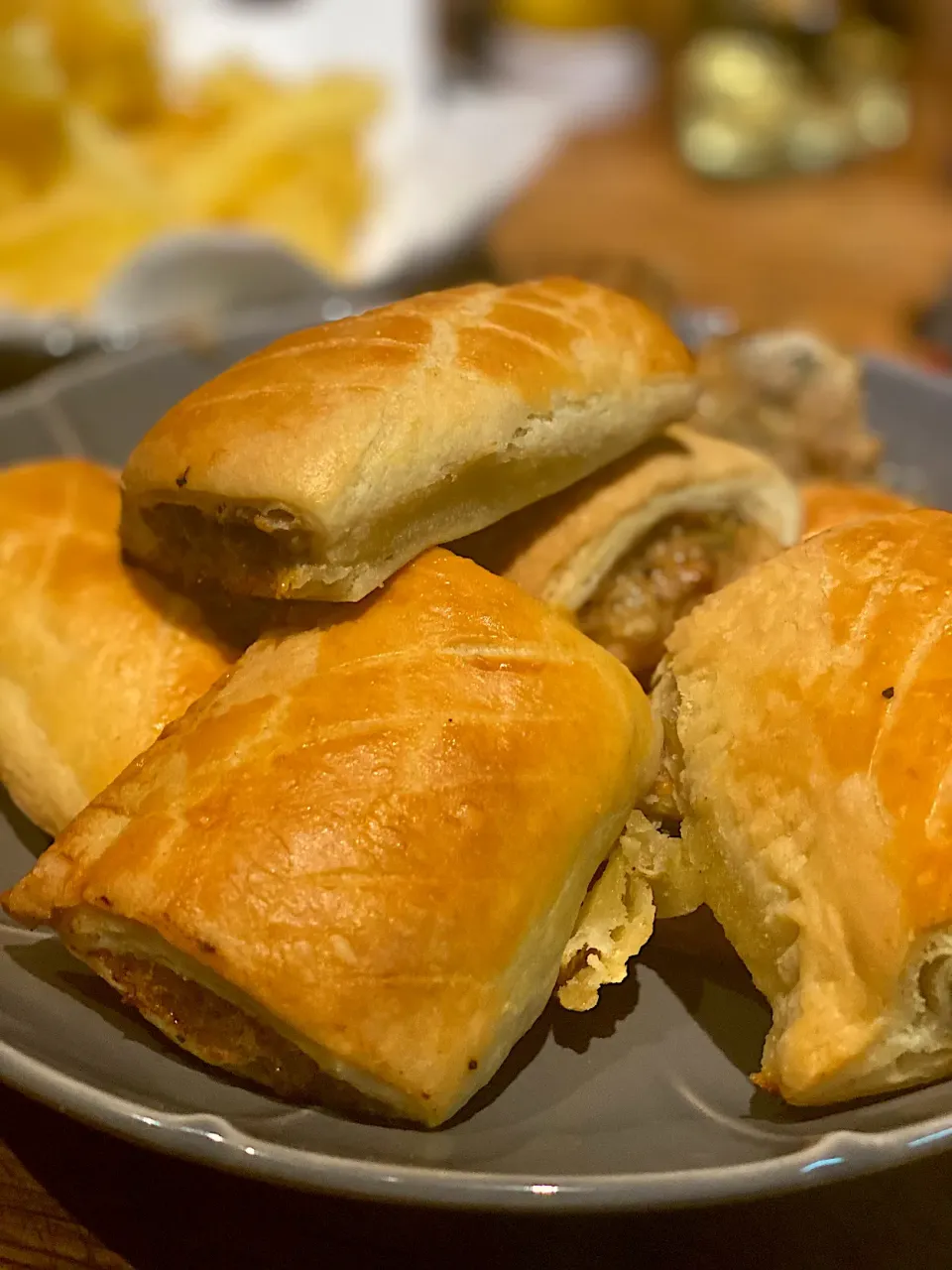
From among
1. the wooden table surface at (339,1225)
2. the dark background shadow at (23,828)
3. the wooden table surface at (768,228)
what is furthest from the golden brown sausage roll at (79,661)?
the wooden table surface at (768,228)

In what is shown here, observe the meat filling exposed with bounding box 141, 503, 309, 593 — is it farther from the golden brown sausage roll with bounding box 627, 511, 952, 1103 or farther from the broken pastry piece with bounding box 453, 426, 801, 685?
the golden brown sausage roll with bounding box 627, 511, 952, 1103

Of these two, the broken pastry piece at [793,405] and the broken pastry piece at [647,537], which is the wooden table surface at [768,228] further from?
the broken pastry piece at [647,537]

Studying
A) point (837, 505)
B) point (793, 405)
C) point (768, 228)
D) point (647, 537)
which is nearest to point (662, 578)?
point (647, 537)

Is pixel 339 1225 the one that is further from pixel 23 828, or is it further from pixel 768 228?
pixel 768 228

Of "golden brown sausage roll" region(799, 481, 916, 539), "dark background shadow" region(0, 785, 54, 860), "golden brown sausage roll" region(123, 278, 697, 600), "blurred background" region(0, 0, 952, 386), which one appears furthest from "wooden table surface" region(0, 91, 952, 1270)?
"blurred background" region(0, 0, 952, 386)

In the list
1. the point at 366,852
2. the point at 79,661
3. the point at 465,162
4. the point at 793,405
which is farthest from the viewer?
the point at 465,162
